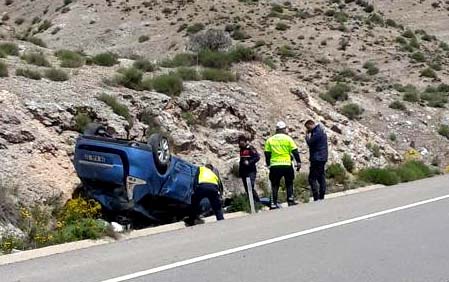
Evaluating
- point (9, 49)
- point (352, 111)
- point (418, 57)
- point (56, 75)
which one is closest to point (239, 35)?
point (418, 57)

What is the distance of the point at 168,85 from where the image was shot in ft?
66.7

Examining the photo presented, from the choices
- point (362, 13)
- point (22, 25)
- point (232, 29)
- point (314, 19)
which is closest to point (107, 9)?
point (22, 25)

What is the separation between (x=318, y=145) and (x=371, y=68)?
3132 centimetres

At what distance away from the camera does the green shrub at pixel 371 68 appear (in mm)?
45969

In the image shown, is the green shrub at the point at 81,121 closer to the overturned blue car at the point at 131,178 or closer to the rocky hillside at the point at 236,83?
the rocky hillside at the point at 236,83

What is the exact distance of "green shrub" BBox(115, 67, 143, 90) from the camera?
64.6 feet

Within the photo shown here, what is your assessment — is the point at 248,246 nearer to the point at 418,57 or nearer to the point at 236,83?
the point at 236,83

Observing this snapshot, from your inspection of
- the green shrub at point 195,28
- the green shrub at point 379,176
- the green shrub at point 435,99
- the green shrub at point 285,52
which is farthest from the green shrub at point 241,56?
the green shrub at point 195,28

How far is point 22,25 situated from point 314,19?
25.3m

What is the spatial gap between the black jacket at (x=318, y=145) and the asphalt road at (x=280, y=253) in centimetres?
262

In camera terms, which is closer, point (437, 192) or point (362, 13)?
point (437, 192)

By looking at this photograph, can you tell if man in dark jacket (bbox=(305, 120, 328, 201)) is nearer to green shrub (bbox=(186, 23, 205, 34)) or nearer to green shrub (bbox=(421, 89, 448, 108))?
green shrub (bbox=(421, 89, 448, 108))

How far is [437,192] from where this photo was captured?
17.6 metres

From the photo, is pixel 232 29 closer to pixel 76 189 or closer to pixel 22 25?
pixel 22 25
